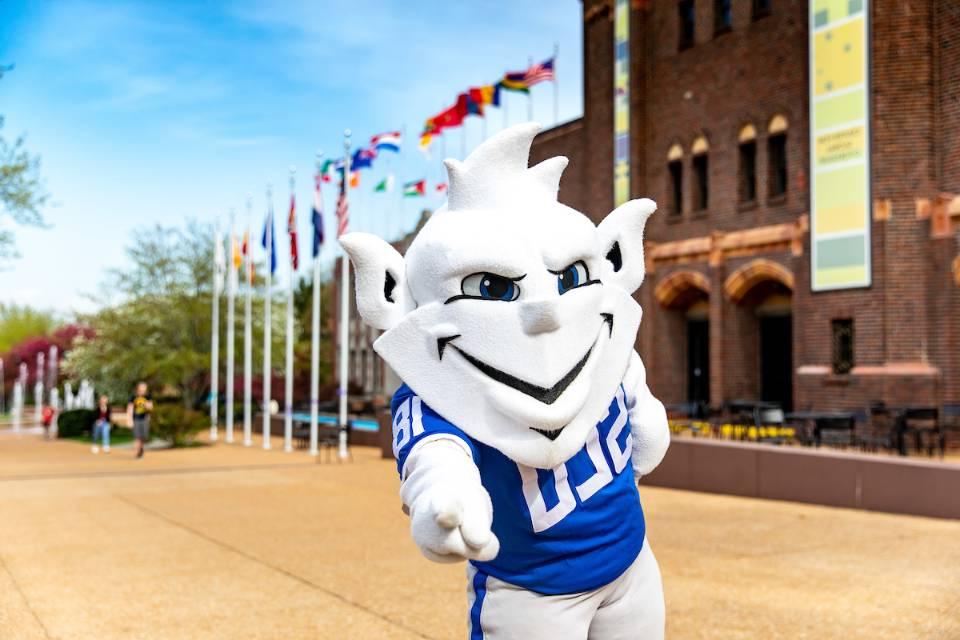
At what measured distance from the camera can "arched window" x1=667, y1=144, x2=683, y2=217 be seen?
74.2 feet

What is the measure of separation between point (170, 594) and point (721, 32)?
729 inches

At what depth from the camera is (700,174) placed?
72.8 feet

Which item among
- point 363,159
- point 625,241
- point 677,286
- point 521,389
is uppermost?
point 363,159

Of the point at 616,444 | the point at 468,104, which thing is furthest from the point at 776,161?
the point at 616,444

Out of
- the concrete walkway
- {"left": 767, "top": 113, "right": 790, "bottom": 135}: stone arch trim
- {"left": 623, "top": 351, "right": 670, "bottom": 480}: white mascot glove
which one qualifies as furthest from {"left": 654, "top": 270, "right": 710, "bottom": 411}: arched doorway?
{"left": 623, "top": 351, "right": 670, "bottom": 480}: white mascot glove

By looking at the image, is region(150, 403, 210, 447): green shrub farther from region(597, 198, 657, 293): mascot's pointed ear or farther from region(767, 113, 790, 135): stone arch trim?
region(597, 198, 657, 293): mascot's pointed ear

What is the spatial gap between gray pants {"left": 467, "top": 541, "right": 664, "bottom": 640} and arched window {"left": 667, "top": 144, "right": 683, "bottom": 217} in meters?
20.2

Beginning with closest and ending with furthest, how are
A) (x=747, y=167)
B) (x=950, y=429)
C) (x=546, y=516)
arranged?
(x=546, y=516), (x=950, y=429), (x=747, y=167)

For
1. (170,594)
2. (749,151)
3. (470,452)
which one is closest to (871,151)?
(749,151)

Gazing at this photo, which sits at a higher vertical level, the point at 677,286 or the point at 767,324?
the point at 677,286

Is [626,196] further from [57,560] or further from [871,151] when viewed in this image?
[57,560]

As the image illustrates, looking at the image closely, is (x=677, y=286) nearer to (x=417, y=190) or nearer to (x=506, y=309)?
(x=417, y=190)

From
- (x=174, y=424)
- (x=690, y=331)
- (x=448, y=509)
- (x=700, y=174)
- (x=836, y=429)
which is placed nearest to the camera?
(x=448, y=509)

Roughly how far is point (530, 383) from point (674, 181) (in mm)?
20893
